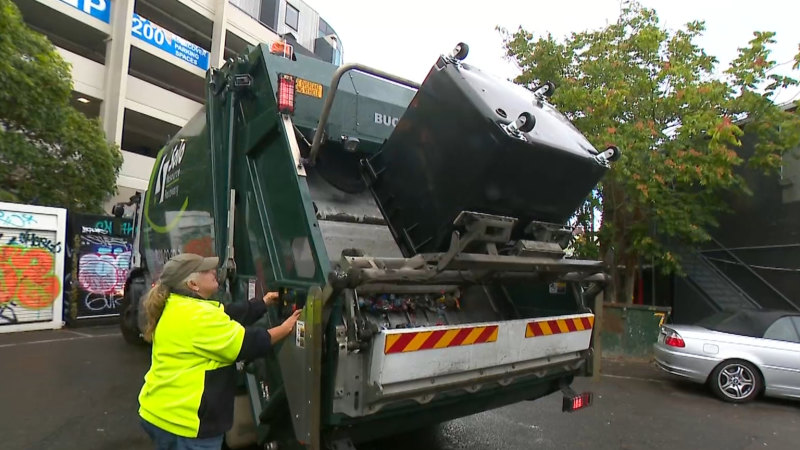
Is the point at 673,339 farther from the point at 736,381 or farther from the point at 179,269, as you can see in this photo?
the point at 179,269

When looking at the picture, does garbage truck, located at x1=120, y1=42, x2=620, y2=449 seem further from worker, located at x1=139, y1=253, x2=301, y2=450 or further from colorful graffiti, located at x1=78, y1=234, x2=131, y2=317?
colorful graffiti, located at x1=78, y1=234, x2=131, y2=317

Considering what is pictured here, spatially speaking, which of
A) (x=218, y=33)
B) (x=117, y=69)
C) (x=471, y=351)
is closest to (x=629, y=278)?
(x=471, y=351)

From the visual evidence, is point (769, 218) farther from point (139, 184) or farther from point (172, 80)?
point (172, 80)

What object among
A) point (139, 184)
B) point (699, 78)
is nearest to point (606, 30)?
point (699, 78)

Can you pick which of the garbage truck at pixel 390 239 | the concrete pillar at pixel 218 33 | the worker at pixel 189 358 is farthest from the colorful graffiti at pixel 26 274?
the concrete pillar at pixel 218 33

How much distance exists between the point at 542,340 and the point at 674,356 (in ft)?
15.7

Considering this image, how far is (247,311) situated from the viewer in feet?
10.2

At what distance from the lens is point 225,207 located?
3725mm

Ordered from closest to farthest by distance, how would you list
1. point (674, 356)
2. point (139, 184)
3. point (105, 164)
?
point (674, 356), point (105, 164), point (139, 184)

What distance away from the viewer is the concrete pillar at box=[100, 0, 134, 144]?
19.6 metres

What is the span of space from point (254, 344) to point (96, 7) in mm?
21999

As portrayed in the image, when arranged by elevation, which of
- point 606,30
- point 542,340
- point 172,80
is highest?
point 172,80

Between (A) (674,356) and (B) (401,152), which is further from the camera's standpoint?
(A) (674,356)

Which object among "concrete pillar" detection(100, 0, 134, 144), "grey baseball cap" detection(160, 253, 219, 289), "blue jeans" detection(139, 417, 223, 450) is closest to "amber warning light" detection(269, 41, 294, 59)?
"grey baseball cap" detection(160, 253, 219, 289)
